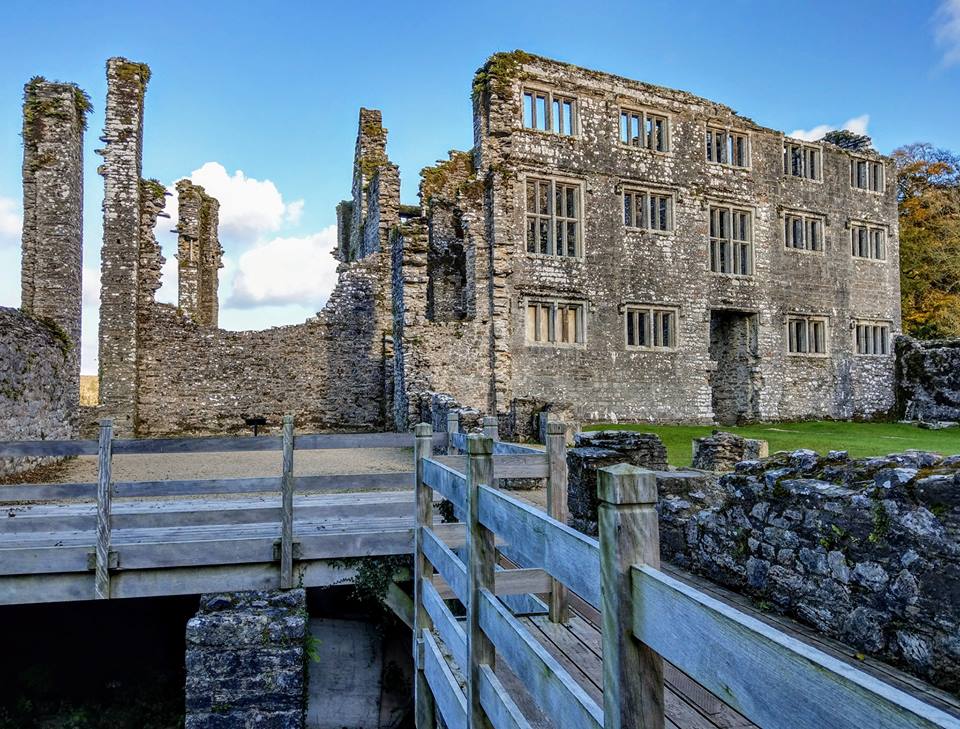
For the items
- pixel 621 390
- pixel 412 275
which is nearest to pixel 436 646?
pixel 412 275

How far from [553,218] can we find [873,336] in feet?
50.2

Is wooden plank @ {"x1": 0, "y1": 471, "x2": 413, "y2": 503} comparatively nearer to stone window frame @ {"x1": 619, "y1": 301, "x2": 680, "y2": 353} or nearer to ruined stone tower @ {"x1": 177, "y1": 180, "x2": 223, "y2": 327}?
ruined stone tower @ {"x1": 177, "y1": 180, "x2": 223, "y2": 327}

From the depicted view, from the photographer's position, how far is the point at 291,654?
5602mm

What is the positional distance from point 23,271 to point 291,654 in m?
17.3

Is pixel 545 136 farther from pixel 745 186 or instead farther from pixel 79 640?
pixel 79 640

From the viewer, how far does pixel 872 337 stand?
26.4m

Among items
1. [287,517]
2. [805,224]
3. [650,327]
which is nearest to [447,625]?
[287,517]

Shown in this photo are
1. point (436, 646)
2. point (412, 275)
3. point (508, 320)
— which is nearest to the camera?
point (436, 646)

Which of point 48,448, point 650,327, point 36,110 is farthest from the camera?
point 650,327

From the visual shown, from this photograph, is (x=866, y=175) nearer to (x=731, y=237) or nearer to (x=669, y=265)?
(x=731, y=237)

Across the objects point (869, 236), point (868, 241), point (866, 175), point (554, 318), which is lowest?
point (554, 318)

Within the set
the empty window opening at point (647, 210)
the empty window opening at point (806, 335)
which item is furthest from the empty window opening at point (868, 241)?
the empty window opening at point (647, 210)

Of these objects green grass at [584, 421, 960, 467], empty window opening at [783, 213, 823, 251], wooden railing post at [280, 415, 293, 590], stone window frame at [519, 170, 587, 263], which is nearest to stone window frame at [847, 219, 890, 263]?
empty window opening at [783, 213, 823, 251]

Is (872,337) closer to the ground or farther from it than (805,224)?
closer to the ground
